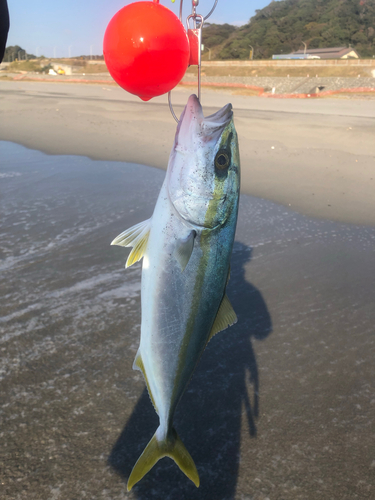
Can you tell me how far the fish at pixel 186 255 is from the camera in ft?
5.82

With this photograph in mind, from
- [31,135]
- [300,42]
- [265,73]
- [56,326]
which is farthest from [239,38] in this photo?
[56,326]

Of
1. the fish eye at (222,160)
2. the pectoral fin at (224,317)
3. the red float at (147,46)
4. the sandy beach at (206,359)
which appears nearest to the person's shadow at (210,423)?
the sandy beach at (206,359)

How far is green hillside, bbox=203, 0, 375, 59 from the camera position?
86000 millimetres

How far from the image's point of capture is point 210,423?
2824 millimetres

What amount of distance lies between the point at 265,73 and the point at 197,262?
58690 mm

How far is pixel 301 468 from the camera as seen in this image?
2.54 metres

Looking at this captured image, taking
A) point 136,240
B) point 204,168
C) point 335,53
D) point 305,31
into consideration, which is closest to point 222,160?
point 204,168

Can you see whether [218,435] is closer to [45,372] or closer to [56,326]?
[45,372]

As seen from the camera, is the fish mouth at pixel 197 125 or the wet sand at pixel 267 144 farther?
the wet sand at pixel 267 144

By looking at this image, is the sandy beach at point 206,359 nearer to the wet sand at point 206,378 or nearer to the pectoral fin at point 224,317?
the wet sand at point 206,378

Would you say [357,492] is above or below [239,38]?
below

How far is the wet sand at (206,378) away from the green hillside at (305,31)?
82.4 m

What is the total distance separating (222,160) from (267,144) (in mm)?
10422

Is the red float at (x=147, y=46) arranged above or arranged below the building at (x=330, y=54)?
below
